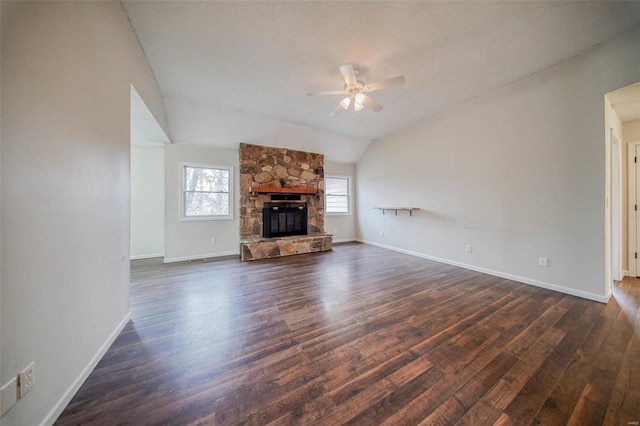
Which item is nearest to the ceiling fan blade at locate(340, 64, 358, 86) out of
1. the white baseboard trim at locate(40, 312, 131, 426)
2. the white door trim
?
the white baseboard trim at locate(40, 312, 131, 426)

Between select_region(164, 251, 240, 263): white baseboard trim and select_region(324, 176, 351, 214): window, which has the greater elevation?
→ select_region(324, 176, 351, 214): window

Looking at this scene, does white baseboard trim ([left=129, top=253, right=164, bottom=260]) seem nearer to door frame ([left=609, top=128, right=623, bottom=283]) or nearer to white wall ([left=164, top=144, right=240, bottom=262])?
→ white wall ([left=164, top=144, right=240, bottom=262])

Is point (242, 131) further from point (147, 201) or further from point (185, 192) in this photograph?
point (147, 201)

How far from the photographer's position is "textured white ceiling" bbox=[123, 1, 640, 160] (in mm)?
1978

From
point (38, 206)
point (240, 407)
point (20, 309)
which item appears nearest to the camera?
point (20, 309)

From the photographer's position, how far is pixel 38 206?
106 centimetres

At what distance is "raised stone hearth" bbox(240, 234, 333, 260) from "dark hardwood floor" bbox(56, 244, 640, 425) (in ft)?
5.43

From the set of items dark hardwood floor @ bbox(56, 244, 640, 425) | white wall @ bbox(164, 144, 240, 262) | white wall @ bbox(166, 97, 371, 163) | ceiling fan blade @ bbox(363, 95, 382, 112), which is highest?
white wall @ bbox(166, 97, 371, 163)

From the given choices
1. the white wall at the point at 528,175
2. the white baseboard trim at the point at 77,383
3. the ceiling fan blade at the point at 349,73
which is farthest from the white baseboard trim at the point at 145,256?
the white wall at the point at 528,175

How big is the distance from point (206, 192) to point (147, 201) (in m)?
1.30

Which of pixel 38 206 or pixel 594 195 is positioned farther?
pixel 594 195

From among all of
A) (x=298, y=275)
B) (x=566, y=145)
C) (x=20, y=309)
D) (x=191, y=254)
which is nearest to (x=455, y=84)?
(x=566, y=145)

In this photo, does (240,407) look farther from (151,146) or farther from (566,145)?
(151,146)

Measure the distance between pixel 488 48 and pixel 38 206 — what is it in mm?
4088
